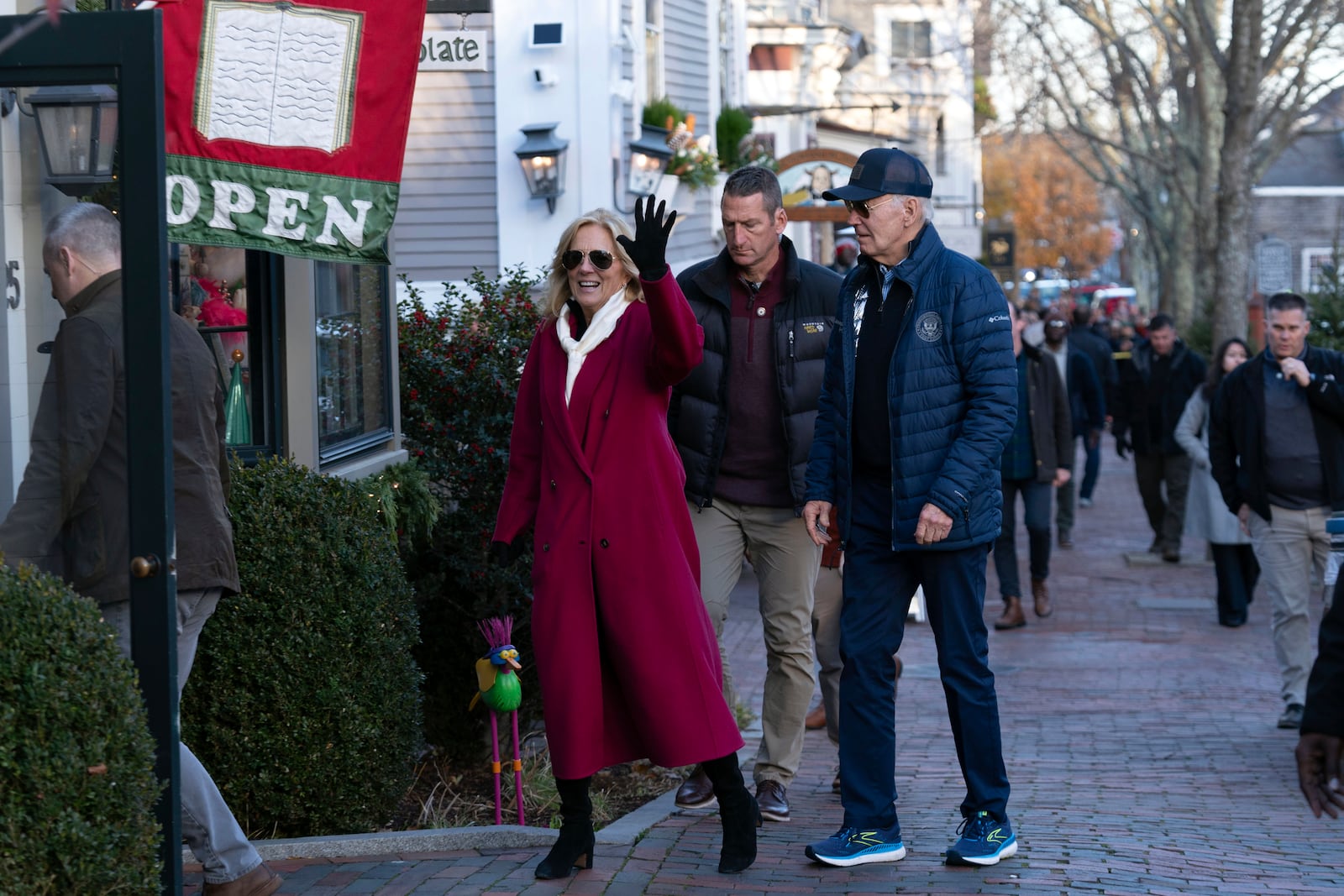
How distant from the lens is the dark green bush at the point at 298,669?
5406mm

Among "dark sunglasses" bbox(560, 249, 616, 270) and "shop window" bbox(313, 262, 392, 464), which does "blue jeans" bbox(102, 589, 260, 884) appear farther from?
"shop window" bbox(313, 262, 392, 464)

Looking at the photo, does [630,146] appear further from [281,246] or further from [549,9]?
[281,246]

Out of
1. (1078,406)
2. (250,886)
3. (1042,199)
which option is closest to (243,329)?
(250,886)

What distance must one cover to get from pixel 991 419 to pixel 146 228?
8.06 ft

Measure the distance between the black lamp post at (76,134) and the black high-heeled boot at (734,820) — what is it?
2.42 m

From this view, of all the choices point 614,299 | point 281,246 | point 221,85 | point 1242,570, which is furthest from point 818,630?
point 1242,570

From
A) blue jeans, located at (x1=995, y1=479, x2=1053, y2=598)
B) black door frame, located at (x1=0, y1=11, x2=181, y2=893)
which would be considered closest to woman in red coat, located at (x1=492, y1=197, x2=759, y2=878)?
black door frame, located at (x1=0, y1=11, x2=181, y2=893)

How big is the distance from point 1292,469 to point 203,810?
6.11 metres

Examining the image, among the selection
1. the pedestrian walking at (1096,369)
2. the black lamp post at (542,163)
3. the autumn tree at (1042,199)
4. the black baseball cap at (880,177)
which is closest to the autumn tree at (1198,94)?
the pedestrian walking at (1096,369)

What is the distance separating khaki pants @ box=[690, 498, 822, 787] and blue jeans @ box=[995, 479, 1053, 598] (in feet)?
20.1

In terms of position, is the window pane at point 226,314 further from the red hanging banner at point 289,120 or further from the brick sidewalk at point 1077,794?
the brick sidewalk at point 1077,794

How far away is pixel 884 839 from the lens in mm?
5227

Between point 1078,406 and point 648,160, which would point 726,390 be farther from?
point 1078,406

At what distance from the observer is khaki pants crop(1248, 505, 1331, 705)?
28.1ft
